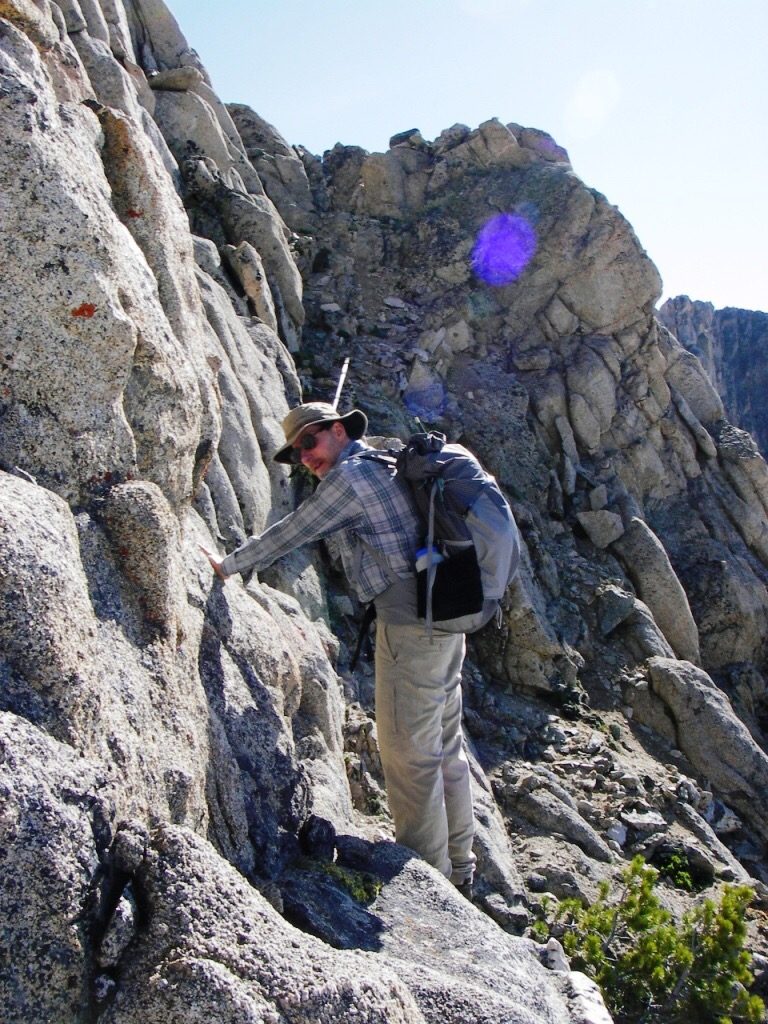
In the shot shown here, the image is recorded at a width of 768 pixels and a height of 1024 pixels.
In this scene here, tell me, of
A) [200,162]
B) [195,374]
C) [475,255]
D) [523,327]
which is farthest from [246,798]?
[475,255]

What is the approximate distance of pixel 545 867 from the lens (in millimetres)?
12328

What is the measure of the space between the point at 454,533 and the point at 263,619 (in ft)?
9.07

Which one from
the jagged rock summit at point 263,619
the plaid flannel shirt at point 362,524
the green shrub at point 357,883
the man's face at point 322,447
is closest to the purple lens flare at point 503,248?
the jagged rock summit at point 263,619

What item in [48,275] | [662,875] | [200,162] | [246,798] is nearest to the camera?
[48,275]

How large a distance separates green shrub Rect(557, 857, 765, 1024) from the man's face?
21.5ft

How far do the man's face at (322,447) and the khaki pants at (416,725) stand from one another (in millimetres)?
1794

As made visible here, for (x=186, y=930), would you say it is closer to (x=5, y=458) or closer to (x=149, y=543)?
(x=149, y=543)

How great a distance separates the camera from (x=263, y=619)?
8.98 meters

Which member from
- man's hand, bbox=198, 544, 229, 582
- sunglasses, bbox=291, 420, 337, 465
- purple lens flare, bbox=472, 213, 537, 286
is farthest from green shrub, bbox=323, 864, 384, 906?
purple lens flare, bbox=472, 213, 537, 286

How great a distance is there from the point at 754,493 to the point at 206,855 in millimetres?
31173

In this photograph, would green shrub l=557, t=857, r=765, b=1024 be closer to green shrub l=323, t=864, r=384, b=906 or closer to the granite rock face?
green shrub l=323, t=864, r=384, b=906

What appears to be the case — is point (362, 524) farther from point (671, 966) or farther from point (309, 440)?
point (671, 966)

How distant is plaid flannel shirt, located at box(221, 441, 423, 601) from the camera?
24.5ft

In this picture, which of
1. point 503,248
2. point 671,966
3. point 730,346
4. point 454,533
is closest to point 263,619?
point 454,533
